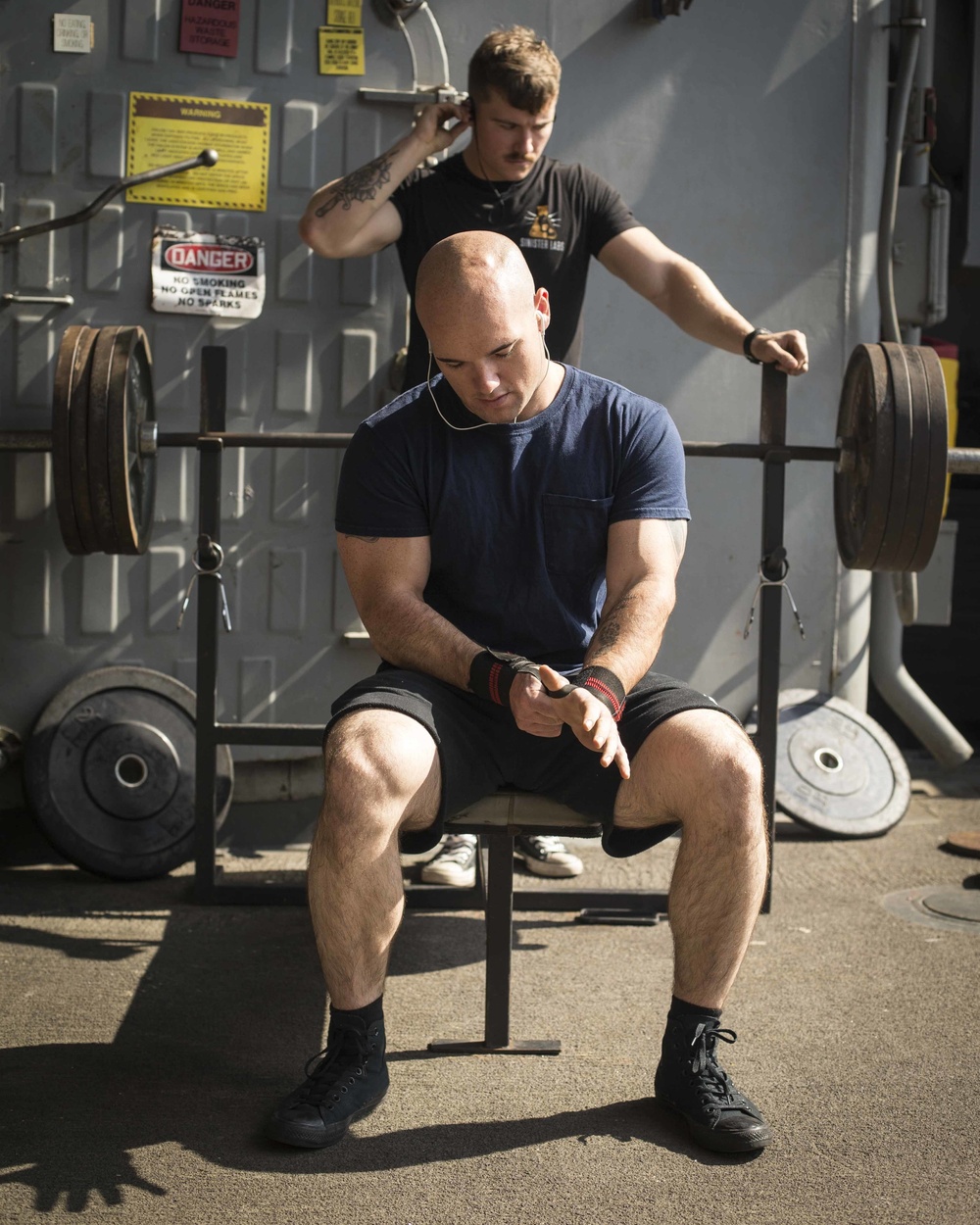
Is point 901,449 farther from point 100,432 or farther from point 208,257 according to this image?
point 208,257

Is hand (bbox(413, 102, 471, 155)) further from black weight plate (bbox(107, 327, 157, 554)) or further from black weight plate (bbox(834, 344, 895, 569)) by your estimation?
black weight plate (bbox(834, 344, 895, 569))

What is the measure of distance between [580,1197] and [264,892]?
1.30 metres

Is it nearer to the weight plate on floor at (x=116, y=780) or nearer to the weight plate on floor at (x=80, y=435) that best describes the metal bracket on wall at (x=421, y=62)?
the weight plate on floor at (x=80, y=435)

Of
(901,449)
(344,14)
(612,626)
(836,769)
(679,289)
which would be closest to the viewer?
(612,626)

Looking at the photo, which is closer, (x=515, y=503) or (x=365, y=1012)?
(x=365, y=1012)

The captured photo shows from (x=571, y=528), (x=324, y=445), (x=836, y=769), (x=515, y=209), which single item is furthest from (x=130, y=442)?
(x=836, y=769)

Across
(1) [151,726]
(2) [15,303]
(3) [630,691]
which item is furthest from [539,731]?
(2) [15,303]

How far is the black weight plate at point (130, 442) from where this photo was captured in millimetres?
2502

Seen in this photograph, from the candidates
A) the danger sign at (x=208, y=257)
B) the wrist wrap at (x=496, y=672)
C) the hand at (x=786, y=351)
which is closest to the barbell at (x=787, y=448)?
the hand at (x=786, y=351)

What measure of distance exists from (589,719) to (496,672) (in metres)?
0.20

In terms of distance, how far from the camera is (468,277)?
1.93 m

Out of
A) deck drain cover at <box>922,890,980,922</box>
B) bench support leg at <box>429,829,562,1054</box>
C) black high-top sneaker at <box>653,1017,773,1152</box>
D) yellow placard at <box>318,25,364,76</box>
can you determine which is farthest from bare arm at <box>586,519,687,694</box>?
yellow placard at <box>318,25,364,76</box>

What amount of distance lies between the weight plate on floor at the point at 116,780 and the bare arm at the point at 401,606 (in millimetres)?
1157

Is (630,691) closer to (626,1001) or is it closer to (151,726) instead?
(626,1001)
